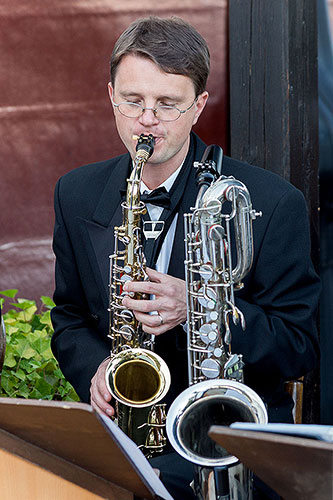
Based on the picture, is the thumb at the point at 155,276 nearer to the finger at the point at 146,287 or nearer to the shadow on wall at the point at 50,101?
the finger at the point at 146,287

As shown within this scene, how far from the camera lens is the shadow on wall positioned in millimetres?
3477

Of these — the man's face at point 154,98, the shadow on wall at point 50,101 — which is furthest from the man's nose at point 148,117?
the shadow on wall at point 50,101

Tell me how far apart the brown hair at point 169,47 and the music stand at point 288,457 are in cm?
133

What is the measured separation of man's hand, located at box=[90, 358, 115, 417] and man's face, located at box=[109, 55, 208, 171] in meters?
0.65

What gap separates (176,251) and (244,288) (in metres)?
0.24

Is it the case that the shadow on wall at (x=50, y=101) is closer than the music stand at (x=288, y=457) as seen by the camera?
No

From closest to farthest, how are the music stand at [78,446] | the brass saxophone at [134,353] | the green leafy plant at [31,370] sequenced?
the music stand at [78,446] → the brass saxophone at [134,353] → the green leafy plant at [31,370]

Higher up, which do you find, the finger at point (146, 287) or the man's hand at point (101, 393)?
the finger at point (146, 287)

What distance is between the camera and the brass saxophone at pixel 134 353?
2332 millimetres

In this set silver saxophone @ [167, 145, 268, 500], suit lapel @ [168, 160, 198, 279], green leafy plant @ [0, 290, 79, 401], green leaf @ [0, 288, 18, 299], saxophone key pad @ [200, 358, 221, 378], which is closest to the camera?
silver saxophone @ [167, 145, 268, 500]

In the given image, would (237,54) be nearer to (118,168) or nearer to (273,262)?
(118,168)

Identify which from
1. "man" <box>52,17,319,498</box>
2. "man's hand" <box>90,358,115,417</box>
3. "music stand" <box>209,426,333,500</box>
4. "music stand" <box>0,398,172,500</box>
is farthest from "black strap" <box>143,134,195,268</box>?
"music stand" <box>209,426,333,500</box>

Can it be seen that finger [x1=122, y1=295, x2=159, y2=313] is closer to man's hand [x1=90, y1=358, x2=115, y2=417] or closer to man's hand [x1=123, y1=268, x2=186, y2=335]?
man's hand [x1=123, y1=268, x2=186, y2=335]

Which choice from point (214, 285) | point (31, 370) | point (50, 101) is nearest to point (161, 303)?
point (214, 285)
